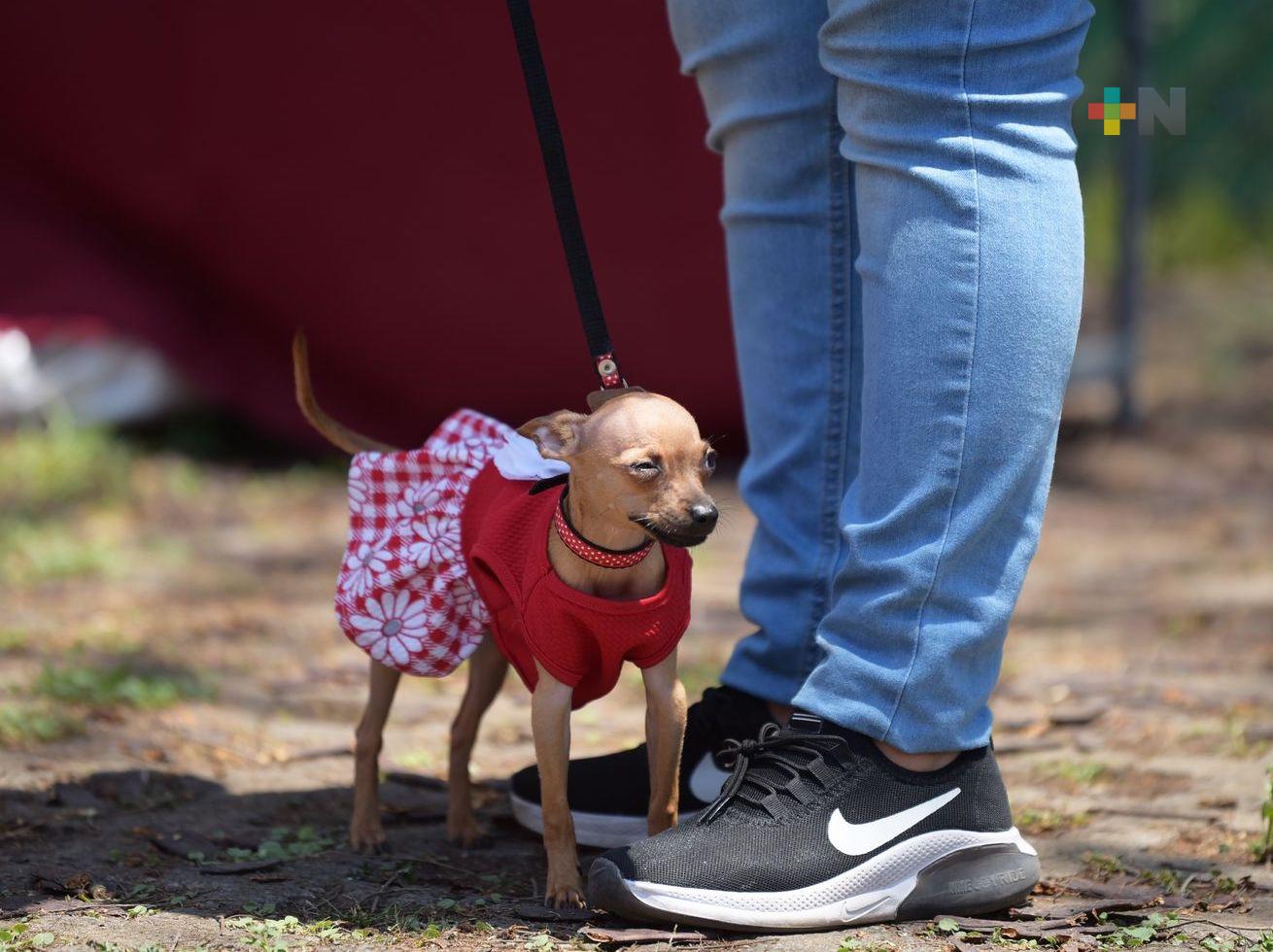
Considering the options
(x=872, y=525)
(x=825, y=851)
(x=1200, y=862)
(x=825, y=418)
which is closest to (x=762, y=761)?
(x=825, y=851)

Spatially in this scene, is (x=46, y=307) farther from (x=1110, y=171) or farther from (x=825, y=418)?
(x=1110, y=171)

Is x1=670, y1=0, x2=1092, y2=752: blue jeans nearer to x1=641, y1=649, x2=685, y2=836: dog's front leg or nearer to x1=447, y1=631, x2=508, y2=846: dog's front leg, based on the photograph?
x1=641, y1=649, x2=685, y2=836: dog's front leg

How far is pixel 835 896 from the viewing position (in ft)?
5.50

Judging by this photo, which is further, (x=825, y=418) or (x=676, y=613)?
(x=825, y=418)

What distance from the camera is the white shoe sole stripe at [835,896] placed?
5.39ft

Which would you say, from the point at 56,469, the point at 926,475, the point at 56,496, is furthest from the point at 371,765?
the point at 56,469

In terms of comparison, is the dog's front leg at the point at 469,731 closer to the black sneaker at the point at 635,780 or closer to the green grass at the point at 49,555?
the black sneaker at the point at 635,780

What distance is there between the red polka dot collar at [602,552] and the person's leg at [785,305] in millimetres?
338

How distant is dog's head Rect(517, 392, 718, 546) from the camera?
1648 millimetres

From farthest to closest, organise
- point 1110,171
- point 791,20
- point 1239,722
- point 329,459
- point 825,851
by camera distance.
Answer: point 1110,171 < point 329,459 < point 1239,722 < point 791,20 < point 825,851

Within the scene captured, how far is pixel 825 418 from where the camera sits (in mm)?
1992

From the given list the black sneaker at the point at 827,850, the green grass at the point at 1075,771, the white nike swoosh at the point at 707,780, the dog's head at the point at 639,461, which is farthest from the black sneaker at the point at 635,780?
the green grass at the point at 1075,771

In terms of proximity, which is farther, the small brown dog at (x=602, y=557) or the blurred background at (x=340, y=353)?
the blurred background at (x=340, y=353)

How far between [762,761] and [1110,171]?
7.48 metres
